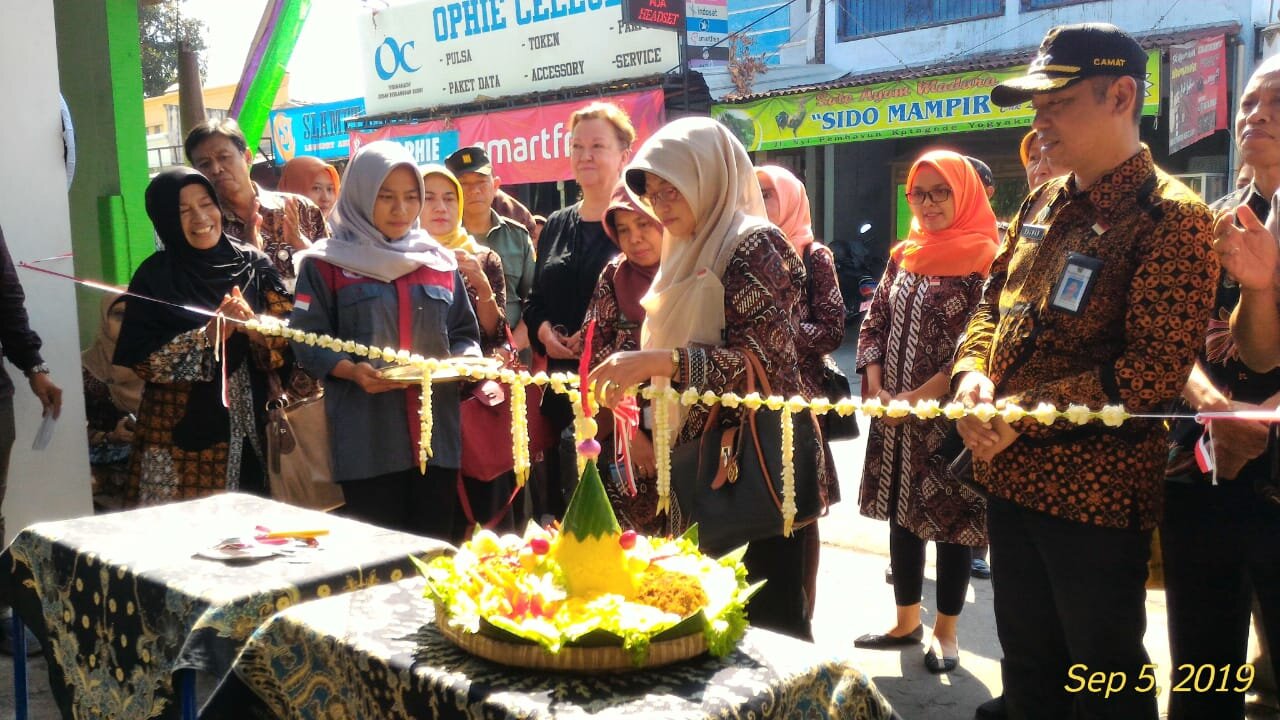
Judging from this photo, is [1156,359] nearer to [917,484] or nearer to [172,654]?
→ [917,484]

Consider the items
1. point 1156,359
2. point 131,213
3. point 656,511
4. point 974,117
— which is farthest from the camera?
point 974,117

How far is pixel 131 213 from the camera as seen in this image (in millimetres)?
6910

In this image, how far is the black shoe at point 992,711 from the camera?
3236 mm

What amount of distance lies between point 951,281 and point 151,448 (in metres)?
2.90

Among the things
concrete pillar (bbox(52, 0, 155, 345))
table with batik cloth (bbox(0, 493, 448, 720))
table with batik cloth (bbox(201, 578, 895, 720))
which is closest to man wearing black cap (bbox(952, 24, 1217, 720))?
table with batik cloth (bbox(201, 578, 895, 720))

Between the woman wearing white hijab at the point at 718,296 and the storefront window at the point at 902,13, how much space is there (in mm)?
11726

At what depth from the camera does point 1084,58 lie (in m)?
2.29

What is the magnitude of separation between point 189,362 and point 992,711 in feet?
9.61

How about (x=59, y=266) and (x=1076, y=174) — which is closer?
(x=1076, y=174)

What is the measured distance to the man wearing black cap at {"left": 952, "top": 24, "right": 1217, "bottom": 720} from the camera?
222cm

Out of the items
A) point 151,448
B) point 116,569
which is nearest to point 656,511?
point 116,569

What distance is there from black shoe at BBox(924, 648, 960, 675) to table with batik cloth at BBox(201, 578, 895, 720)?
1.99 metres

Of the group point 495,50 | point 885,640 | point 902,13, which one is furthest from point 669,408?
point 495,50

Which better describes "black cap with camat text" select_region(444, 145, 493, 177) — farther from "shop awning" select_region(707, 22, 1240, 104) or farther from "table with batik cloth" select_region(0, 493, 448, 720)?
"shop awning" select_region(707, 22, 1240, 104)
